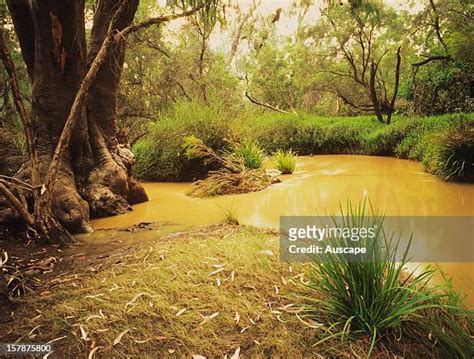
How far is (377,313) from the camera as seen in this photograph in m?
1.19

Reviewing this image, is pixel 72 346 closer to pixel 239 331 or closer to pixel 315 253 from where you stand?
pixel 239 331

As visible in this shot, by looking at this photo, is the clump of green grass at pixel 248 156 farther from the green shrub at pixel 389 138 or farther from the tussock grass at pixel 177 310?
the green shrub at pixel 389 138

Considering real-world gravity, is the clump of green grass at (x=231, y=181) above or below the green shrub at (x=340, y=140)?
below

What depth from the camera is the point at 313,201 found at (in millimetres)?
3184

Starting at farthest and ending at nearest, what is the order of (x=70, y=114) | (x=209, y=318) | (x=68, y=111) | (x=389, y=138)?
(x=389, y=138), (x=68, y=111), (x=70, y=114), (x=209, y=318)

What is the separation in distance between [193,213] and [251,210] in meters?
0.54

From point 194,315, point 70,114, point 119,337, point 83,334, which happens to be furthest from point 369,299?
point 70,114

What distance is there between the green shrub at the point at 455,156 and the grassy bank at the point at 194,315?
10.3 feet

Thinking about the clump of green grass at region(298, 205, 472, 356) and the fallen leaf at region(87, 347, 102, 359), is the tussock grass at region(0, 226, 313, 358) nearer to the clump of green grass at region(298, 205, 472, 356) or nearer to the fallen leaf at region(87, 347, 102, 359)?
the fallen leaf at region(87, 347, 102, 359)

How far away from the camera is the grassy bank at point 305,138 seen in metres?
4.24

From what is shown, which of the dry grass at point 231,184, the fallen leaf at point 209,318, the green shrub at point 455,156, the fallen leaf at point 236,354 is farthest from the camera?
the dry grass at point 231,184

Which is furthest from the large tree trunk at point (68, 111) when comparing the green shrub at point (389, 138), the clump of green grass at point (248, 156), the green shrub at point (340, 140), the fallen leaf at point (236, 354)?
the green shrub at point (340, 140)

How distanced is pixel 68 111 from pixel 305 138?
20.7 feet

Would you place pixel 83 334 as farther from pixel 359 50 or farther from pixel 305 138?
pixel 359 50
